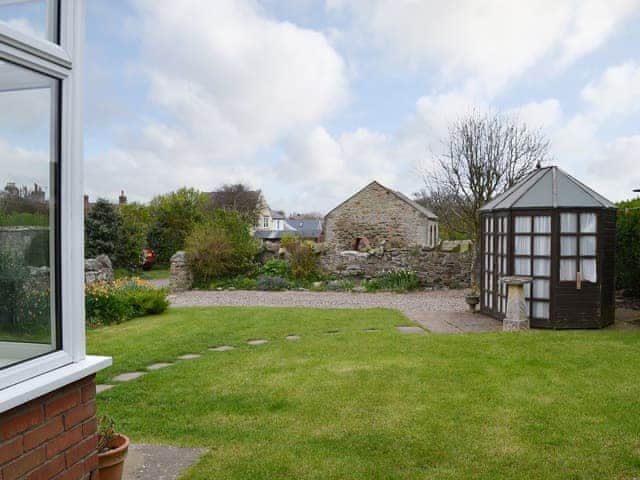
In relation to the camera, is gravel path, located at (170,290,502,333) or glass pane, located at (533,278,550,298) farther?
gravel path, located at (170,290,502,333)

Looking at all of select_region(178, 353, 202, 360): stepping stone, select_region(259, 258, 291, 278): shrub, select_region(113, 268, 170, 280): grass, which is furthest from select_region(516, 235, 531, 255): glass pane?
Answer: select_region(113, 268, 170, 280): grass

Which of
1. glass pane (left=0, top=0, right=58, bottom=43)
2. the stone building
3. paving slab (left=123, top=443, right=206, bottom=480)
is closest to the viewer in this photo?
glass pane (left=0, top=0, right=58, bottom=43)

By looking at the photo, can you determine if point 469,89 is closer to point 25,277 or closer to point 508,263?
point 508,263

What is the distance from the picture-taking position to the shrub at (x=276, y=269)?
18141mm

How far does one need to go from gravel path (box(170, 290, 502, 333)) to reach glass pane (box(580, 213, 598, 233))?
244 cm

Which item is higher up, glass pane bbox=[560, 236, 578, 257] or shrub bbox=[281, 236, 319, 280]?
glass pane bbox=[560, 236, 578, 257]

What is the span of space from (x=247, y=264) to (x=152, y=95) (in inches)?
301

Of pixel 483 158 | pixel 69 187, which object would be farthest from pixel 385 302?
pixel 69 187

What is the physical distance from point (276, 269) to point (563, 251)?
10.7 m

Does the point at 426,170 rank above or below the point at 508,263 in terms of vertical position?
above

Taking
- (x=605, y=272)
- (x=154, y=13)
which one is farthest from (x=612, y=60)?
(x=154, y=13)

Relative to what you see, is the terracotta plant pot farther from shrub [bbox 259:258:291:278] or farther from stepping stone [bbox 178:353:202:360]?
shrub [bbox 259:258:291:278]

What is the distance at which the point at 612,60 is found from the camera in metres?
11.0

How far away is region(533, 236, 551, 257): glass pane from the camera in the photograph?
31.8ft
